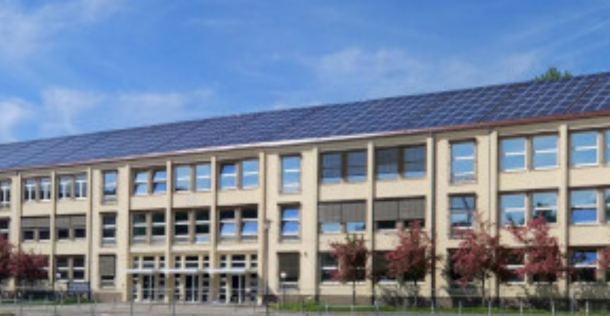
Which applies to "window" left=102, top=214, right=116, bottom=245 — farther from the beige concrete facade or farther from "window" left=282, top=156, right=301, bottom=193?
"window" left=282, top=156, right=301, bottom=193

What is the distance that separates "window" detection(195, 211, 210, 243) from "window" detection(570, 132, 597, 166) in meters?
26.4

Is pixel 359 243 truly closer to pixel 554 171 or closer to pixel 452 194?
pixel 452 194

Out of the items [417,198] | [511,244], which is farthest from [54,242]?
[511,244]

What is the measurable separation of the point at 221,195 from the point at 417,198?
1519cm

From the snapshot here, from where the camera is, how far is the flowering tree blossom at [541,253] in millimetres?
56125

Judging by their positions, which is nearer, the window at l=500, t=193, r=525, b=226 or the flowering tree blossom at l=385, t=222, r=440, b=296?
the window at l=500, t=193, r=525, b=226

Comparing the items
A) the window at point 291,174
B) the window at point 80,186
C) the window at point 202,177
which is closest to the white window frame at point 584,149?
the window at point 291,174

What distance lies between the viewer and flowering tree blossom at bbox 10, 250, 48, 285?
79188 mm

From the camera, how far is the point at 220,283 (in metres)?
72.4

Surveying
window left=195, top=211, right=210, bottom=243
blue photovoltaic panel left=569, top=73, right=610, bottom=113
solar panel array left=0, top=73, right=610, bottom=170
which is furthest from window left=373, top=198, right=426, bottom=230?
window left=195, top=211, right=210, bottom=243

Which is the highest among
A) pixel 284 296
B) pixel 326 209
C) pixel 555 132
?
pixel 555 132

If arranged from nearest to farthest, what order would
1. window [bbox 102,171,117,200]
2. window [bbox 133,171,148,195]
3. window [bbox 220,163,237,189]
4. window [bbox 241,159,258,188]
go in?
window [bbox 241,159,258,188]
window [bbox 220,163,237,189]
window [bbox 133,171,148,195]
window [bbox 102,171,117,200]

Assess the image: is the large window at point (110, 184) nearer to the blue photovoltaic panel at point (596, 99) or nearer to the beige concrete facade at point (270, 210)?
the beige concrete facade at point (270, 210)

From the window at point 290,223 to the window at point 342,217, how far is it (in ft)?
6.38
